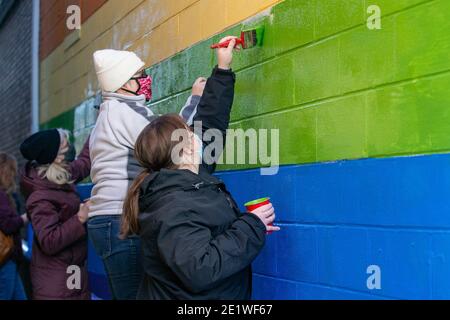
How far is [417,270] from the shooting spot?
2283 mm

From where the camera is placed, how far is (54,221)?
405cm

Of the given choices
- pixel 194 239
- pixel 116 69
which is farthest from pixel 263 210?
pixel 116 69

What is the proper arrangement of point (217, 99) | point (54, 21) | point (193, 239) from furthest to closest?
point (54, 21) → point (217, 99) → point (193, 239)

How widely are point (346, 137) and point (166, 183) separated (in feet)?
2.50

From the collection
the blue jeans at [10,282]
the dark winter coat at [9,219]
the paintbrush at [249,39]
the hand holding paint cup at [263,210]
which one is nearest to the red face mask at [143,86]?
the paintbrush at [249,39]

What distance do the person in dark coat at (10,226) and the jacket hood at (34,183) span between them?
428mm

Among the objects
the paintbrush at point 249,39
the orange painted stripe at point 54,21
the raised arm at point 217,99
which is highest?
the orange painted stripe at point 54,21

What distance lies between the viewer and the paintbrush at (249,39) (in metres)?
3.22

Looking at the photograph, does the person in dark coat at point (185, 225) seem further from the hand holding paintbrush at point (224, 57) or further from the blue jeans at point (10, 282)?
the blue jeans at point (10, 282)

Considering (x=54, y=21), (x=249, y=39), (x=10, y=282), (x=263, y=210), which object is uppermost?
(x=54, y=21)

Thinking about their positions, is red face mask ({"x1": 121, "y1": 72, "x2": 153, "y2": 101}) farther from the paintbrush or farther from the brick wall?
the brick wall

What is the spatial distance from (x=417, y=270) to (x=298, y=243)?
2.45 feet

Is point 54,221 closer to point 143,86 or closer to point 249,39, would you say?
point 143,86
